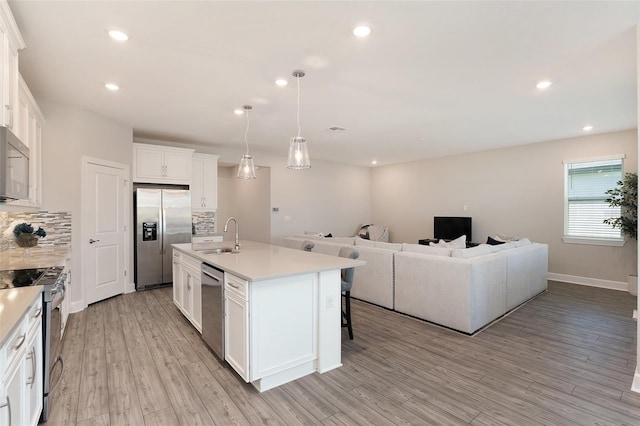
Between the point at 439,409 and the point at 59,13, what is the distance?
3780mm

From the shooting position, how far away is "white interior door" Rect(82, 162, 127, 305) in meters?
4.42

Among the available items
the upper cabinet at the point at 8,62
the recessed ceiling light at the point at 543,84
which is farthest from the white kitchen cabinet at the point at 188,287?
the recessed ceiling light at the point at 543,84

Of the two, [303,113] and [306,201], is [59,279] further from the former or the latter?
[306,201]

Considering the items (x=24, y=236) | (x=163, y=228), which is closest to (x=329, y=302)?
(x=24, y=236)

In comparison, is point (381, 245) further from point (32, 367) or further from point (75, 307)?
point (75, 307)

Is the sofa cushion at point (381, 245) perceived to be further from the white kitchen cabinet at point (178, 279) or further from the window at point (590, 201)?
the window at point (590, 201)

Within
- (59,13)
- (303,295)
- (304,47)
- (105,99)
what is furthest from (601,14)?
(105,99)

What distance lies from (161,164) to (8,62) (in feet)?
11.5

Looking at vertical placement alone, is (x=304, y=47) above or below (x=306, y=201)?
above

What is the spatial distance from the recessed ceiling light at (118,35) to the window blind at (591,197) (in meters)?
7.06

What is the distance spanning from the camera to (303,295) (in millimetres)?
2617

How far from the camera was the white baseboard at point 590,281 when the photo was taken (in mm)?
5414

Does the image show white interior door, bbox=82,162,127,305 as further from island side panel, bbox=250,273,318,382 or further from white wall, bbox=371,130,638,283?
white wall, bbox=371,130,638,283

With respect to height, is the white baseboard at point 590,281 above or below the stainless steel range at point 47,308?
below
